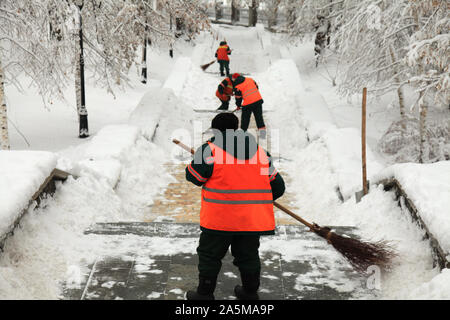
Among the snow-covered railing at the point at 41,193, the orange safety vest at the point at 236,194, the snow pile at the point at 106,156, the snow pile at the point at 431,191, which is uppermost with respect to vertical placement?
the orange safety vest at the point at 236,194

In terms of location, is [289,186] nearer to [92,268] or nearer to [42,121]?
[92,268]

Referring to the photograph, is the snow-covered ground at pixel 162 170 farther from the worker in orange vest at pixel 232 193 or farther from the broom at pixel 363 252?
the worker in orange vest at pixel 232 193

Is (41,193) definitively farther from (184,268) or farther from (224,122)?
(224,122)

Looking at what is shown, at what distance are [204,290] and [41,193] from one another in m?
2.08

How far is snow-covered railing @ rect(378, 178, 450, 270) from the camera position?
11.8 ft

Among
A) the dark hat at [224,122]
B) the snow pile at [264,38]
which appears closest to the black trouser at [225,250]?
the dark hat at [224,122]

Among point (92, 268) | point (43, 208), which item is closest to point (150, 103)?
point (43, 208)

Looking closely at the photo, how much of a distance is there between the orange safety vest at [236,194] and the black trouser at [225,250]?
10cm

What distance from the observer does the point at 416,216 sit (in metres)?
4.38

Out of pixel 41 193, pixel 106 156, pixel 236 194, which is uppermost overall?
pixel 236 194

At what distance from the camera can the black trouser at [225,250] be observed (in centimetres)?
333

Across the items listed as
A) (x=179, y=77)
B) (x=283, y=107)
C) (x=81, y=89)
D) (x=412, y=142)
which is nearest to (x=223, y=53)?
(x=179, y=77)

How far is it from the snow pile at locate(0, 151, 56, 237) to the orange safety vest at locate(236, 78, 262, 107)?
5.08 m
